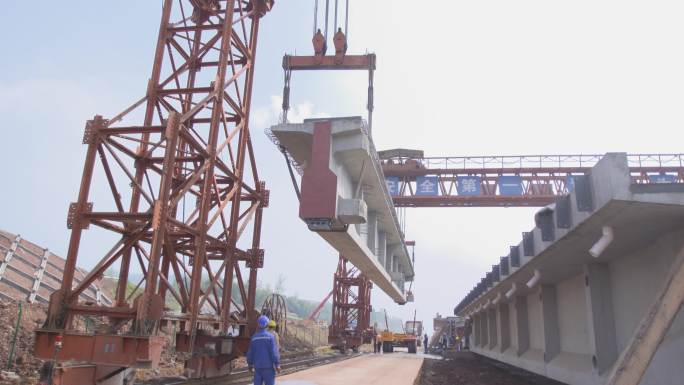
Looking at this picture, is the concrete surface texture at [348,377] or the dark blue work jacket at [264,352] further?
the concrete surface texture at [348,377]

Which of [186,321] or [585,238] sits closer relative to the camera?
[585,238]

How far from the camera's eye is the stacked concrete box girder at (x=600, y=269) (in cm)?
614

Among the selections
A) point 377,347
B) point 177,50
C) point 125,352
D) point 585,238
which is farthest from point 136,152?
point 377,347

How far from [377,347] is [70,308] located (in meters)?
32.5

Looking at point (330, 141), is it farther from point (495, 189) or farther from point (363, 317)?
point (363, 317)

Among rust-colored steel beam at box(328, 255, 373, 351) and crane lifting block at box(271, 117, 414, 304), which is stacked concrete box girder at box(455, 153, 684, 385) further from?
rust-colored steel beam at box(328, 255, 373, 351)

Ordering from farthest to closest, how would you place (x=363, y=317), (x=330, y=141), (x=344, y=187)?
(x=363, y=317)
(x=344, y=187)
(x=330, y=141)

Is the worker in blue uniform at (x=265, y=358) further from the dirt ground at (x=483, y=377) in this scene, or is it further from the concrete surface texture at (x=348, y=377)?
the dirt ground at (x=483, y=377)

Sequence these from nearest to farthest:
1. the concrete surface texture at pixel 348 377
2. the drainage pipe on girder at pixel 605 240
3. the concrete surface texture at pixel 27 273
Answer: the drainage pipe on girder at pixel 605 240, the concrete surface texture at pixel 348 377, the concrete surface texture at pixel 27 273

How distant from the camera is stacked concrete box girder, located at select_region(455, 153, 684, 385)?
6.14 meters

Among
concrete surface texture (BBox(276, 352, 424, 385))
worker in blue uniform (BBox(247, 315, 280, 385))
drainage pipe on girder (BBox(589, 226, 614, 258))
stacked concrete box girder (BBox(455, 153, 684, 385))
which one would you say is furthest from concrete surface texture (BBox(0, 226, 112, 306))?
drainage pipe on girder (BBox(589, 226, 614, 258))

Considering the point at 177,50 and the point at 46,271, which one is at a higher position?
the point at 177,50

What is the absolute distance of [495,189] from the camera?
87.9ft

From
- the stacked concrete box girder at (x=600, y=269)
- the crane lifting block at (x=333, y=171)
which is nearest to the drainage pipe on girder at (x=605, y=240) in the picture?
the stacked concrete box girder at (x=600, y=269)
